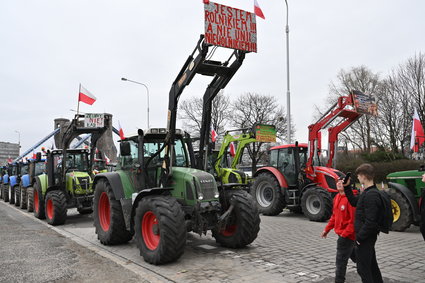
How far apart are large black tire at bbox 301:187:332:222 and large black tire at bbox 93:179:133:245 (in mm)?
5559

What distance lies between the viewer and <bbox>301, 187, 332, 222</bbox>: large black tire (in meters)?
10.3

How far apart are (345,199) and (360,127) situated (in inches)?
1201

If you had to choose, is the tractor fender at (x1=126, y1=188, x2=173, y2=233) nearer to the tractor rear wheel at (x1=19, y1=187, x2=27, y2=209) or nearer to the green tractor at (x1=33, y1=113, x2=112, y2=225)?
the green tractor at (x1=33, y1=113, x2=112, y2=225)

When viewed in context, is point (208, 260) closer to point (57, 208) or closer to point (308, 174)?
point (308, 174)

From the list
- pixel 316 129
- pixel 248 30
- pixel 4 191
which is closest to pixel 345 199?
pixel 248 30

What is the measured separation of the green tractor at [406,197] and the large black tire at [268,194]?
11.7ft

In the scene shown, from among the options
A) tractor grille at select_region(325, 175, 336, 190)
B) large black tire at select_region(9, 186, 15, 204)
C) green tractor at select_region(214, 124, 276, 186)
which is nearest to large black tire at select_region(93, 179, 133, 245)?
green tractor at select_region(214, 124, 276, 186)

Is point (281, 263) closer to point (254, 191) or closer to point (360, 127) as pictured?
point (254, 191)

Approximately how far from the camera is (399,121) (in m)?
27.1

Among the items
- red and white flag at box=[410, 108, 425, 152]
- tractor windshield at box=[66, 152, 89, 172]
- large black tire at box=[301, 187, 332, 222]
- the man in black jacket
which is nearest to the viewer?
the man in black jacket

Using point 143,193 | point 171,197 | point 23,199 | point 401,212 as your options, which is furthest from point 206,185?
point 23,199

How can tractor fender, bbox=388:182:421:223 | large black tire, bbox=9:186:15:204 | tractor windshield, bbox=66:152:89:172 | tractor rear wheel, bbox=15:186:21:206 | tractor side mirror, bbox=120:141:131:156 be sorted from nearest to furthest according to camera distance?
tractor side mirror, bbox=120:141:131:156
tractor fender, bbox=388:182:421:223
tractor windshield, bbox=66:152:89:172
tractor rear wheel, bbox=15:186:21:206
large black tire, bbox=9:186:15:204

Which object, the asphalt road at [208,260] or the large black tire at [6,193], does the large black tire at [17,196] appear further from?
the asphalt road at [208,260]

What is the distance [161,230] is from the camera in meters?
5.72
